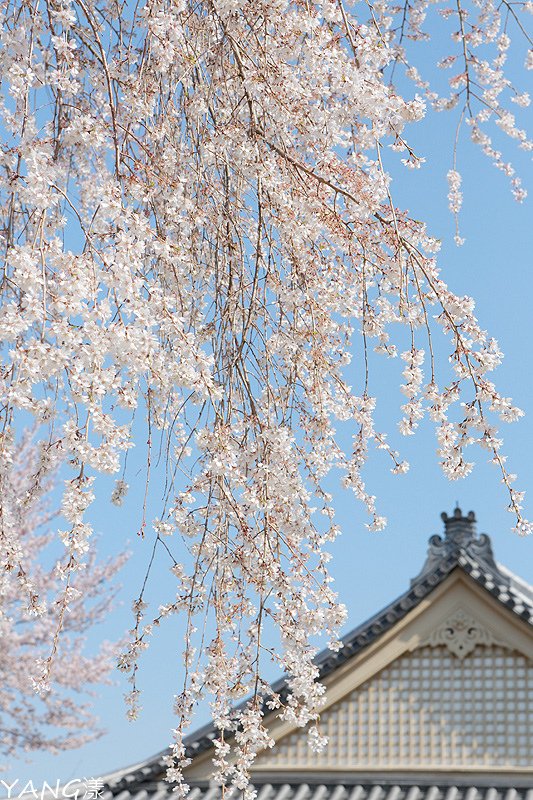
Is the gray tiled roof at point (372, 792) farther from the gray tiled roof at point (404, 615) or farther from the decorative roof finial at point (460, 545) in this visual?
the decorative roof finial at point (460, 545)

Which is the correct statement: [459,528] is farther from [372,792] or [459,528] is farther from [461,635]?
[372,792]

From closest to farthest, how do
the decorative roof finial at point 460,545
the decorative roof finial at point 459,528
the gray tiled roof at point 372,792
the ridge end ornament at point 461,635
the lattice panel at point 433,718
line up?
1. the gray tiled roof at point 372,792
2. the lattice panel at point 433,718
3. the ridge end ornament at point 461,635
4. the decorative roof finial at point 460,545
5. the decorative roof finial at point 459,528

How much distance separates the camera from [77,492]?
2488 millimetres

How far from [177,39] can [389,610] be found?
6593 millimetres

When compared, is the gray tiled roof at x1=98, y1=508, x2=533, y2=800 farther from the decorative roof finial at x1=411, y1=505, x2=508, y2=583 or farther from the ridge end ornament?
the ridge end ornament

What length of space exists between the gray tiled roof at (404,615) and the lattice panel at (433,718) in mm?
214

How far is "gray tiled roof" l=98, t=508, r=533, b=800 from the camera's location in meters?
8.20

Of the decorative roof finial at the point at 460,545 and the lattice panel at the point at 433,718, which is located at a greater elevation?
the decorative roof finial at the point at 460,545

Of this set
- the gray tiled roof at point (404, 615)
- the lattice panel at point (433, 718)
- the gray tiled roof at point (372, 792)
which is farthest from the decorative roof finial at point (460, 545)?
the gray tiled roof at point (372, 792)

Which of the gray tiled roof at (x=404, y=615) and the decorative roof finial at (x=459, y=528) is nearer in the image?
the gray tiled roof at (x=404, y=615)

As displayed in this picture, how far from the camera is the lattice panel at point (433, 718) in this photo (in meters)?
8.13

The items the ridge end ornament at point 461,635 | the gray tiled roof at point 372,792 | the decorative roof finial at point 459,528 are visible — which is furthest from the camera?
the decorative roof finial at point 459,528

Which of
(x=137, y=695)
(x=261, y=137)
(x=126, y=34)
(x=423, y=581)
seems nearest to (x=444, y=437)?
(x=261, y=137)

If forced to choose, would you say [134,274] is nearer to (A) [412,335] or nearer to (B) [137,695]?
(A) [412,335]
